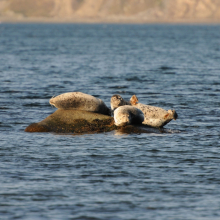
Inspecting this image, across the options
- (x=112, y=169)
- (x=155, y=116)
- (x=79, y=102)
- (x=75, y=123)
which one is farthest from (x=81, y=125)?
(x=112, y=169)

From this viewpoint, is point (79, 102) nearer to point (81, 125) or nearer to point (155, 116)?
point (81, 125)

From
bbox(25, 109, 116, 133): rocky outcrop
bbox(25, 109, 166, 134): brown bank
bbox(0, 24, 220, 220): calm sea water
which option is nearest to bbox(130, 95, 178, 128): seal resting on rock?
bbox(25, 109, 166, 134): brown bank

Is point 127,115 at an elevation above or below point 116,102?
below

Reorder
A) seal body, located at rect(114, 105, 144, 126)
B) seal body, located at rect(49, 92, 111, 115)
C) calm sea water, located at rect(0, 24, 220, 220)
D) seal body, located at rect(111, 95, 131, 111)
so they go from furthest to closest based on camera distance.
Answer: seal body, located at rect(111, 95, 131, 111), seal body, located at rect(49, 92, 111, 115), seal body, located at rect(114, 105, 144, 126), calm sea water, located at rect(0, 24, 220, 220)

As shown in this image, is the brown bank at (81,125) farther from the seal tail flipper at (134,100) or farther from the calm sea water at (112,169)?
the seal tail flipper at (134,100)

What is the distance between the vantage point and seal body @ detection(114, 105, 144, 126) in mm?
18000

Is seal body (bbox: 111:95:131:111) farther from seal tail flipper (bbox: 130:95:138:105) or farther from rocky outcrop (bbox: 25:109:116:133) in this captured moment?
rocky outcrop (bbox: 25:109:116:133)

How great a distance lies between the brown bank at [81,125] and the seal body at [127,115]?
0.22 metres

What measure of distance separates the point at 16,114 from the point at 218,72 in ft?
81.7

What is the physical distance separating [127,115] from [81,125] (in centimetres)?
172

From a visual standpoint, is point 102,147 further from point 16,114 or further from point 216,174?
point 16,114

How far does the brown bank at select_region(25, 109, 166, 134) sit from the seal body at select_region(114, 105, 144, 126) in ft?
0.73

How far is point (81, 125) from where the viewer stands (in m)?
18.6

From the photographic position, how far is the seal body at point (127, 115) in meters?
18.0
